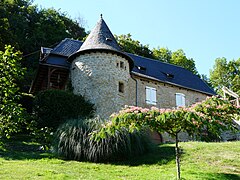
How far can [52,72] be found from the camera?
65.1 feet

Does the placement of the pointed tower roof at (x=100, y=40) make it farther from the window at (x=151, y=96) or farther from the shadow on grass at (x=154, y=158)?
the shadow on grass at (x=154, y=158)

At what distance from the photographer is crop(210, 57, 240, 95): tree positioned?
39281mm

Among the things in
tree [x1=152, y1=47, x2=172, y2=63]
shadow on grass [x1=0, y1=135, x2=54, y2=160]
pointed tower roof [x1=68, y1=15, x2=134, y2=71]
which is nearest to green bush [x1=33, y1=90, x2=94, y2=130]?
shadow on grass [x1=0, y1=135, x2=54, y2=160]

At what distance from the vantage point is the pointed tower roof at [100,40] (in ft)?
61.2

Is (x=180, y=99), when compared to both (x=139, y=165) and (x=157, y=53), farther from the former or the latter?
(x=157, y=53)

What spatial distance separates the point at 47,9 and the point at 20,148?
2761cm

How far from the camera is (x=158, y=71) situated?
23.9 m

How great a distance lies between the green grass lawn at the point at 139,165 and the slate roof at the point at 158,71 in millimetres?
9440

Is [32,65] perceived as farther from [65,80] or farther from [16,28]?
[65,80]

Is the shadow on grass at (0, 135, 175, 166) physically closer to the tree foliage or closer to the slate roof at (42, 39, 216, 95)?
the slate roof at (42, 39, 216, 95)

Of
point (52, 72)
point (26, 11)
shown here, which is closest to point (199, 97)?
point (52, 72)

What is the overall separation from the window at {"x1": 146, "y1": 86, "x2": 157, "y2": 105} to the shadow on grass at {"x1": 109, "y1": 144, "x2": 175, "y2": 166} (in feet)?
28.5

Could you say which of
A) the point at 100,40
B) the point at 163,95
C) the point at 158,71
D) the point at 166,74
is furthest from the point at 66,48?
the point at 166,74

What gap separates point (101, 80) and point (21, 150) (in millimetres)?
6597
